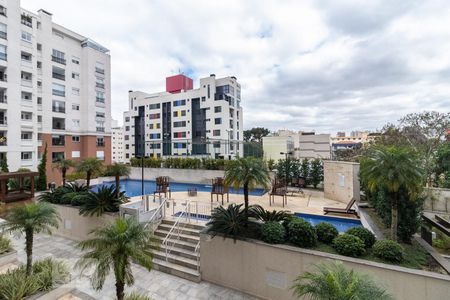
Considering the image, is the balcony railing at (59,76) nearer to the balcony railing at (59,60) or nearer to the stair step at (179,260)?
the balcony railing at (59,60)

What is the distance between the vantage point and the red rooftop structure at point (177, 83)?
49.5 meters

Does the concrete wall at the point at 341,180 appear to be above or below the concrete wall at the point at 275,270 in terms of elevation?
above

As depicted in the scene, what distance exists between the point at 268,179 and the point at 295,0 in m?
6.78

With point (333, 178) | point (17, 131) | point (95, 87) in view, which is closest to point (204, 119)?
point (95, 87)

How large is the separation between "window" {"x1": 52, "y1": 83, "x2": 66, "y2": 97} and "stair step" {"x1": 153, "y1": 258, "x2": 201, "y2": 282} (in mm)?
30792

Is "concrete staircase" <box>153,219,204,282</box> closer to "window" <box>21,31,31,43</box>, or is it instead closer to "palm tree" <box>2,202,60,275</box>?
"palm tree" <box>2,202,60,275</box>

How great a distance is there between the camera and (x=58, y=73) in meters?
29.2

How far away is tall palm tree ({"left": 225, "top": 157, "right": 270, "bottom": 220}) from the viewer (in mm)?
7355

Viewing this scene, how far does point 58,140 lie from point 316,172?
1249 inches

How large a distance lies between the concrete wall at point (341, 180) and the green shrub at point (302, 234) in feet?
29.0

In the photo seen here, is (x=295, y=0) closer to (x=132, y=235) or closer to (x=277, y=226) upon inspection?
(x=277, y=226)

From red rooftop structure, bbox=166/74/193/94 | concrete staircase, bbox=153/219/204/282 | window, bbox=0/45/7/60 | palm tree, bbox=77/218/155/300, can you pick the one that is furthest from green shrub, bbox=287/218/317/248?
red rooftop structure, bbox=166/74/193/94

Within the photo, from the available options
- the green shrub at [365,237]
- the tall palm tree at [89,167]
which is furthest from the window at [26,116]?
the green shrub at [365,237]

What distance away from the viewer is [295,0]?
8164mm
